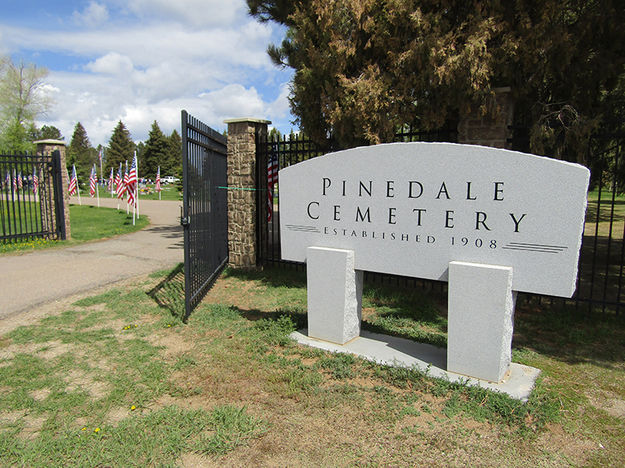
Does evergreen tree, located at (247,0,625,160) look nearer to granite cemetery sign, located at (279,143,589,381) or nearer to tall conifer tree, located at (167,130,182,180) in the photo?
granite cemetery sign, located at (279,143,589,381)

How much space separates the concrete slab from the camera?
346 cm

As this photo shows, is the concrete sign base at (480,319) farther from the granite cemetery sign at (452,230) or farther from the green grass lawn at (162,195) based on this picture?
the green grass lawn at (162,195)

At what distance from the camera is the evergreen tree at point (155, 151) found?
5525cm

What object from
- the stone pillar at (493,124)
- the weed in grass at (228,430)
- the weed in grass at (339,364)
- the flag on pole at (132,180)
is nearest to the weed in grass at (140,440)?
the weed in grass at (228,430)

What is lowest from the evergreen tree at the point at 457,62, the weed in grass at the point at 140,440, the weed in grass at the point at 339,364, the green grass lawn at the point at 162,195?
the weed in grass at the point at 140,440

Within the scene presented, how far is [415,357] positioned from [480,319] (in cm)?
82

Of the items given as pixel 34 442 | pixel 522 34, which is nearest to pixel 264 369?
pixel 34 442

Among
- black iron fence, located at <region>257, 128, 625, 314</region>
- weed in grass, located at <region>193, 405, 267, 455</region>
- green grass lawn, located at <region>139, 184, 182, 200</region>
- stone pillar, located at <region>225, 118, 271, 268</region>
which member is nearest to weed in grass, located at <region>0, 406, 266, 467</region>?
weed in grass, located at <region>193, 405, 267, 455</region>

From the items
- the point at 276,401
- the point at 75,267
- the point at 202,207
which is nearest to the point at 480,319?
the point at 276,401

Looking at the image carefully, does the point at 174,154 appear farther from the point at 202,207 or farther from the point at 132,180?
the point at 202,207

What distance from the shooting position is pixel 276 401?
131 inches

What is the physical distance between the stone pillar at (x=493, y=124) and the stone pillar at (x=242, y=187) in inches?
141

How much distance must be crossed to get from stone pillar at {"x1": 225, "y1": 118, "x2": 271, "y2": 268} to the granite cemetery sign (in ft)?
10.4

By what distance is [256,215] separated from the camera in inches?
305
